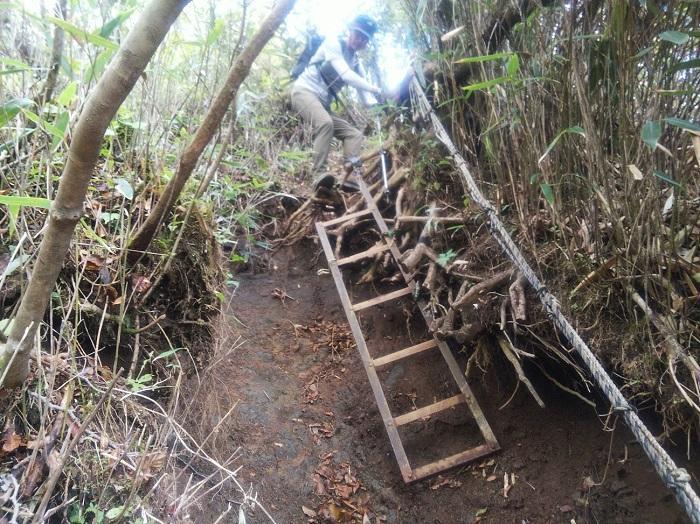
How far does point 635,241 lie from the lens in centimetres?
184

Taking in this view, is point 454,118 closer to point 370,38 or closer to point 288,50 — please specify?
point 370,38

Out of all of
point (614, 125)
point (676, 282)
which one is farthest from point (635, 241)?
point (614, 125)

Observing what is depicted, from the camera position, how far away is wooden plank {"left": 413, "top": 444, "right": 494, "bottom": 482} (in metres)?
2.78

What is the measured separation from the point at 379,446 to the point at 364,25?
3.35 m

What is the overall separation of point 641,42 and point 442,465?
2210mm

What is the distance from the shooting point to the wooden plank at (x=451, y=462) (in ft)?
9.13

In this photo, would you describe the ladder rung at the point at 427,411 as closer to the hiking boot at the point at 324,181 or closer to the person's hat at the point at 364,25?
the hiking boot at the point at 324,181

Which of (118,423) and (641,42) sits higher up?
(641,42)

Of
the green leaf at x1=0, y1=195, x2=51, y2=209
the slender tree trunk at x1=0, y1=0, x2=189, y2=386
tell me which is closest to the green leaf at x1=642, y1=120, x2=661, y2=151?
the slender tree trunk at x1=0, y1=0, x2=189, y2=386

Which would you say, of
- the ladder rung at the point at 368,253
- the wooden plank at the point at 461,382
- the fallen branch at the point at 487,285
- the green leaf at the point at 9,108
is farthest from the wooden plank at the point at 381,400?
the green leaf at the point at 9,108

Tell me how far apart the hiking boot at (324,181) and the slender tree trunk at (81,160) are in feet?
10.6

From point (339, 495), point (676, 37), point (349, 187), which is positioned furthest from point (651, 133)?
point (349, 187)

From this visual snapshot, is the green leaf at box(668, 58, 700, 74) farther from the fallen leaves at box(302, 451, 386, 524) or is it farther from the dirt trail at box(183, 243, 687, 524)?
the fallen leaves at box(302, 451, 386, 524)

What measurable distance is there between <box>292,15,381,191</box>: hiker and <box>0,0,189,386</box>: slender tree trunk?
327cm
